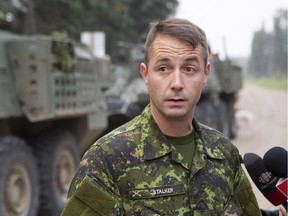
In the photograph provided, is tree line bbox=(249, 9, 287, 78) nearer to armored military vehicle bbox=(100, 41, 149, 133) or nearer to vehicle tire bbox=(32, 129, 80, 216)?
armored military vehicle bbox=(100, 41, 149, 133)

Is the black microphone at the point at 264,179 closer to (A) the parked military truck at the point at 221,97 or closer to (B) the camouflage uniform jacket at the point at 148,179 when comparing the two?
(B) the camouflage uniform jacket at the point at 148,179

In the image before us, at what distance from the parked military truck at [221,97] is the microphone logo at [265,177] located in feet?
27.4

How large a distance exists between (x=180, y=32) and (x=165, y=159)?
14.7 inches

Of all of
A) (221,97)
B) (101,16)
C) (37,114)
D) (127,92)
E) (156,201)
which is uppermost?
(101,16)

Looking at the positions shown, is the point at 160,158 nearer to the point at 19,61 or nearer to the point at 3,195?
the point at 3,195

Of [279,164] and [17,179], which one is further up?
[279,164]

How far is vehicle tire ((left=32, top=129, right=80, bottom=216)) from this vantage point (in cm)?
594

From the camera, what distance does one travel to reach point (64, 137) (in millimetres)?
6699

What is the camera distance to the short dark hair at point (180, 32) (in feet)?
5.50

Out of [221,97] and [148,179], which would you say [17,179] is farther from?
[221,97]

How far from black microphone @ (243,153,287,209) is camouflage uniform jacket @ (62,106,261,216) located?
68 mm

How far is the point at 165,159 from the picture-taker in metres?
1.68

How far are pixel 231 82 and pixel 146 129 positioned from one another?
11.6 m

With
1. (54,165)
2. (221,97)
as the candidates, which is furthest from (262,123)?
(54,165)
